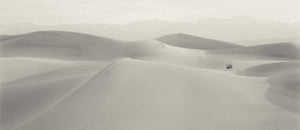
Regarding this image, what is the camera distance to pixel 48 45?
103 ft

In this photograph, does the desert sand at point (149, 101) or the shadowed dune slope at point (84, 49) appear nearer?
the desert sand at point (149, 101)

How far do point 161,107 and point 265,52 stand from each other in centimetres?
3141

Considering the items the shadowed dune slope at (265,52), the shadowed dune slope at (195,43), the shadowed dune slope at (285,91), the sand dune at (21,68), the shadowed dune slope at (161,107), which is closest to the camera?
the shadowed dune slope at (161,107)

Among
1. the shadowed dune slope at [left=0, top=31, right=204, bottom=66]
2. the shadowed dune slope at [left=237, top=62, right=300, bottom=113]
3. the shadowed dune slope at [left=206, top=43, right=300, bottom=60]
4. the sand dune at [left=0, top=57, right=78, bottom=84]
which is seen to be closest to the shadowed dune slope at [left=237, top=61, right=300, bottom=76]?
the shadowed dune slope at [left=237, top=62, right=300, bottom=113]

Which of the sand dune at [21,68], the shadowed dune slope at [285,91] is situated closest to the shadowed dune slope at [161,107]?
the shadowed dune slope at [285,91]

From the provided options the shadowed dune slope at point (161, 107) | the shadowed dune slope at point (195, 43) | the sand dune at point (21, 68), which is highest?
the shadowed dune slope at point (195, 43)

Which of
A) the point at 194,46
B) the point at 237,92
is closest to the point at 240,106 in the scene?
the point at 237,92

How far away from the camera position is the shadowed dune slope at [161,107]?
588cm

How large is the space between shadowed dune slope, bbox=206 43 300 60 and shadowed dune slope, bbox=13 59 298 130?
25.5m

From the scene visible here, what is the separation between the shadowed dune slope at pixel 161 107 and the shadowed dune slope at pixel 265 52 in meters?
25.5

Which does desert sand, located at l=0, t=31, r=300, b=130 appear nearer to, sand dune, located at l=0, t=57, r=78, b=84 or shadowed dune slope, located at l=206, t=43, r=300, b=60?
sand dune, located at l=0, t=57, r=78, b=84

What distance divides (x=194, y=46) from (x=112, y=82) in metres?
43.8

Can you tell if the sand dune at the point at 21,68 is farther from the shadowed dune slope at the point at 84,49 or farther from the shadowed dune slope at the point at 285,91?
the shadowed dune slope at the point at 285,91

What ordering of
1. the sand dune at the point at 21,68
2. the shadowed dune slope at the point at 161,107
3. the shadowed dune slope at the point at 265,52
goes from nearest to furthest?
the shadowed dune slope at the point at 161,107, the sand dune at the point at 21,68, the shadowed dune slope at the point at 265,52
